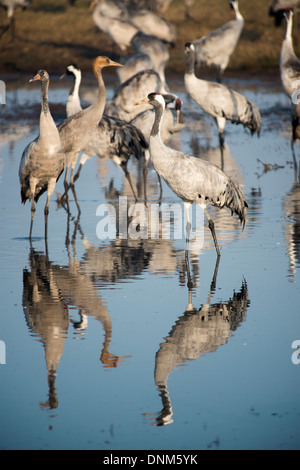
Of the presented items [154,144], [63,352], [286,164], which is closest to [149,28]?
[286,164]

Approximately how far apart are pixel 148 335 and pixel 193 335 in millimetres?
318

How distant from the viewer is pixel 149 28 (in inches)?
931

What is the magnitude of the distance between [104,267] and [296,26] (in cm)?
2549

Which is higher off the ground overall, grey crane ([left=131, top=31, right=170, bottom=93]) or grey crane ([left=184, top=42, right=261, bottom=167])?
grey crane ([left=131, top=31, right=170, bottom=93])

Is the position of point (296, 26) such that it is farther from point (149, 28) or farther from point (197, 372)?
point (197, 372)

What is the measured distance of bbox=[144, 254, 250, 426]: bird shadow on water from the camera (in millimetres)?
4695

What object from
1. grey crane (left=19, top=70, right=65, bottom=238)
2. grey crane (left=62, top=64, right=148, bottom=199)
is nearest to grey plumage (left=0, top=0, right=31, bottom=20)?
grey crane (left=62, top=64, right=148, bottom=199)

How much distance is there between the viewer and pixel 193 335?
558cm

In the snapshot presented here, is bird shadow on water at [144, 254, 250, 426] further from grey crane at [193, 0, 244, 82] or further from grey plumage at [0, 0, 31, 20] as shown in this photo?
grey plumage at [0, 0, 31, 20]

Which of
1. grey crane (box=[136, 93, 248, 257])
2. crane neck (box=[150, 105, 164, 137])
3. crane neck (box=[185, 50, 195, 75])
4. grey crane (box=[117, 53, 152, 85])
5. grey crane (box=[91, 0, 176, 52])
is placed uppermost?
grey crane (box=[91, 0, 176, 52])

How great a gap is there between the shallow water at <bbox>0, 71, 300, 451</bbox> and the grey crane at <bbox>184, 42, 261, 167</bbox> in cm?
438

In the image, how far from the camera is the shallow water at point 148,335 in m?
4.29

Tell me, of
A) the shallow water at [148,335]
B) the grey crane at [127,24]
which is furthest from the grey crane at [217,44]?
the shallow water at [148,335]

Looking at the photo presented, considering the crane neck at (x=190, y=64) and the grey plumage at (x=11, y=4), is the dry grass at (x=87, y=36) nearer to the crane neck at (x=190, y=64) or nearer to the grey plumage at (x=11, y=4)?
the grey plumage at (x=11, y=4)
